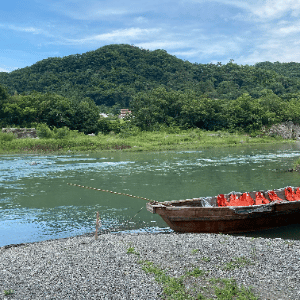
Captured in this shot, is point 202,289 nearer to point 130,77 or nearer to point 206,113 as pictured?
point 206,113

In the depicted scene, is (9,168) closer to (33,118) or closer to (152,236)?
(152,236)

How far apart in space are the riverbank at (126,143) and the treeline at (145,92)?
1140cm

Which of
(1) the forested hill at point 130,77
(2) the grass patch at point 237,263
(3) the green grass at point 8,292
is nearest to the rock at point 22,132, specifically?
(1) the forested hill at point 130,77

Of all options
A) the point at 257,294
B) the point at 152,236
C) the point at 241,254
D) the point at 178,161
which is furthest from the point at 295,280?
the point at 178,161

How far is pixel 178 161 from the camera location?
4062 centimetres

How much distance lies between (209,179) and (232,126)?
179ft

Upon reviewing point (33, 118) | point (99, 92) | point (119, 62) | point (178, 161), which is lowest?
point (178, 161)

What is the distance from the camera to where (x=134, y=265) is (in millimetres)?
9281

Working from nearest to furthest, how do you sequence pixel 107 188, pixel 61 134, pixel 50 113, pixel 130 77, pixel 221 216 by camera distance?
1. pixel 221 216
2. pixel 107 188
3. pixel 61 134
4. pixel 50 113
5. pixel 130 77

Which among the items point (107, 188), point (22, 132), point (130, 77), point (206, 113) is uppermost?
point (130, 77)

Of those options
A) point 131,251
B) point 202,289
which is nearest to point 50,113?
point 131,251

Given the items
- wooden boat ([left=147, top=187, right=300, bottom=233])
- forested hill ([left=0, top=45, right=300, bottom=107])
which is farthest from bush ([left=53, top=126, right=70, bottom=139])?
wooden boat ([left=147, top=187, right=300, bottom=233])

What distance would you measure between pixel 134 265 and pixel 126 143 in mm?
50836

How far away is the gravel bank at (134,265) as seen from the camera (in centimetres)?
778
